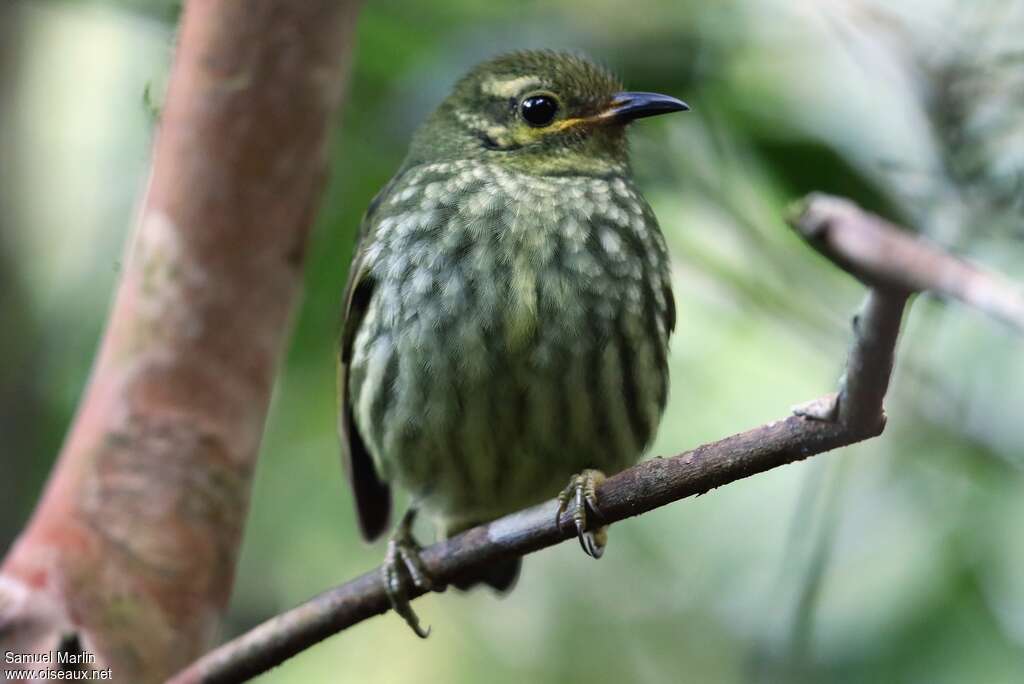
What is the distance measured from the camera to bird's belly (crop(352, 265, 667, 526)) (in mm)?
2975

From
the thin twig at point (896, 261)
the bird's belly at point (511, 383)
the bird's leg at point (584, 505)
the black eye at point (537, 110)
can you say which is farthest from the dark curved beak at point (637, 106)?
the thin twig at point (896, 261)

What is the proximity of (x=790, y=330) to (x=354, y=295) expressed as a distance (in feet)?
4.77

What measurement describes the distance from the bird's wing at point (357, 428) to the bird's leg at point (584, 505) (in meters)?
0.80

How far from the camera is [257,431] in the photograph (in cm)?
322

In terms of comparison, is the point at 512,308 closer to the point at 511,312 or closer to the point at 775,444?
the point at 511,312

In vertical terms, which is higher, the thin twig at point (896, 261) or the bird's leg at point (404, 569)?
the thin twig at point (896, 261)

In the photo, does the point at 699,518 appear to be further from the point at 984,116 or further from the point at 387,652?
the point at 984,116

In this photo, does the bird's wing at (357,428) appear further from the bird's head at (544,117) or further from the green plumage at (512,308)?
the bird's head at (544,117)

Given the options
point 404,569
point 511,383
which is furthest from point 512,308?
point 404,569

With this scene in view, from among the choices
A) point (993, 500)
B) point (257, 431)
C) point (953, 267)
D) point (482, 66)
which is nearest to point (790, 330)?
point (993, 500)

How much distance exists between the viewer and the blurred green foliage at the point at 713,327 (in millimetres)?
3496

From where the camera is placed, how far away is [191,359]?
123 inches

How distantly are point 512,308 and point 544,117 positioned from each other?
0.77 m

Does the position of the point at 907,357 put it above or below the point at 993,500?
above
